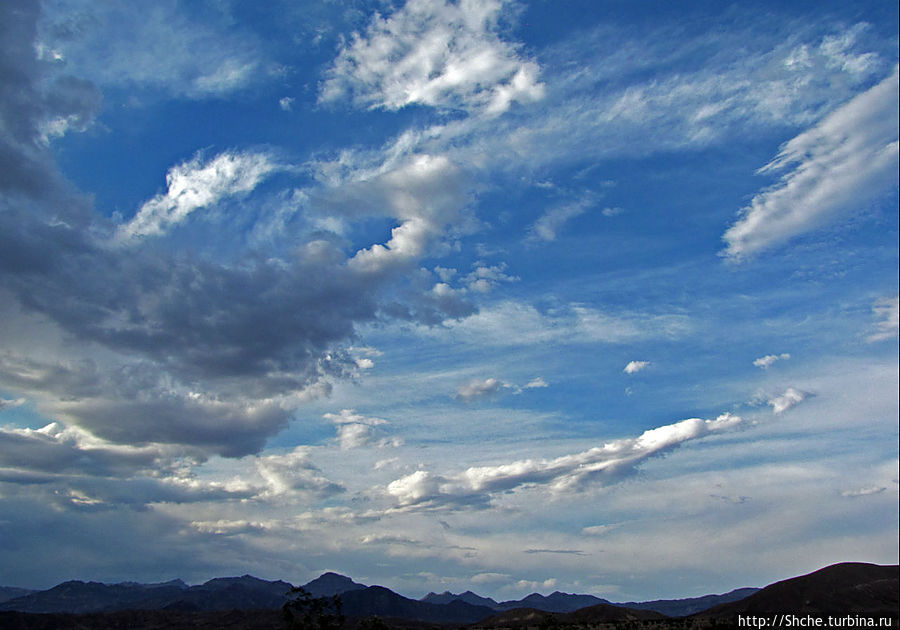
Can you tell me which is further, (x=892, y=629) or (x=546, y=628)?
(x=892, y=629)

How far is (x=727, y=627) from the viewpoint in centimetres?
19300

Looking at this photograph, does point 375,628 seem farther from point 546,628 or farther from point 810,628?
point 810,628

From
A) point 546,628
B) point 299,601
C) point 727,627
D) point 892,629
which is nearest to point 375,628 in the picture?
point 299,601

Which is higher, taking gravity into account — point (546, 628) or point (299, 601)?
point (299, 601)

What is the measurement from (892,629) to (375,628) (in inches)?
6462

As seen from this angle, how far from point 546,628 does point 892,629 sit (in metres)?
96.3

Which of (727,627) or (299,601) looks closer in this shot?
(299,601)

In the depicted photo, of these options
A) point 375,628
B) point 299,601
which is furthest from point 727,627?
point 299,601

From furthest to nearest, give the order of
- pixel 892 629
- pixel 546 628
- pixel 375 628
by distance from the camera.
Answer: pixel 892 629, pixel 546 628, pixel 375 628

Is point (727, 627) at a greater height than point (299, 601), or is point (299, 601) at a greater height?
point (299, 601)

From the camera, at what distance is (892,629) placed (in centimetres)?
17775

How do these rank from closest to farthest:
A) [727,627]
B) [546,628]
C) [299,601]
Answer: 1. [299,601]
2. [546,628]
3. [727,627]

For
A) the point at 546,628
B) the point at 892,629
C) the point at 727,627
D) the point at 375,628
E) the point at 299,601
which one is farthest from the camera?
the point at 727,627

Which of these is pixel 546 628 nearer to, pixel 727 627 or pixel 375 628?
pixel 727 627
